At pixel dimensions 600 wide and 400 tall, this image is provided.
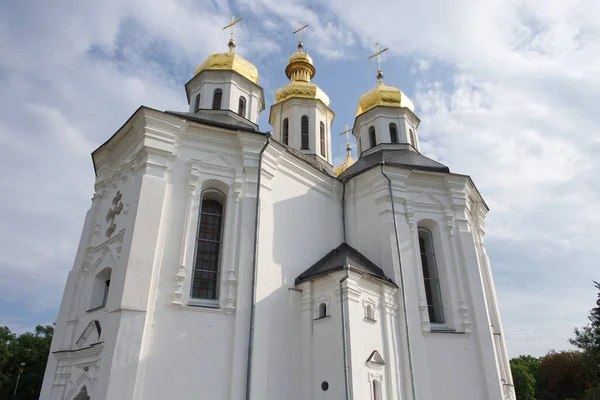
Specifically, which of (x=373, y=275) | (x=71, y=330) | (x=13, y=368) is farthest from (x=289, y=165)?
(x=13, y=368)

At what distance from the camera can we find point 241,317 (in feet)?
32.6

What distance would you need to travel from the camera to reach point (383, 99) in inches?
729

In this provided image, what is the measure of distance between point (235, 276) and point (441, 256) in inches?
262

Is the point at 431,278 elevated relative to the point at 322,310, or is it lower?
elevated

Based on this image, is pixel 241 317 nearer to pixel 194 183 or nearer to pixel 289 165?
pixel 194 183

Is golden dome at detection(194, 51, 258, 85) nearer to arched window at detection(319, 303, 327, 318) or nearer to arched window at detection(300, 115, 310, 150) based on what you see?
arched window at detection(300, 115, 310, 150)

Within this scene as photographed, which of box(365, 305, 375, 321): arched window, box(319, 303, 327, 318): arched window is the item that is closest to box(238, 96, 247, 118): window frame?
box(319, 303, 327, 318): arched window

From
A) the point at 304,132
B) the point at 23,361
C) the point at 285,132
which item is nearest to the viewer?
the point at 304,132

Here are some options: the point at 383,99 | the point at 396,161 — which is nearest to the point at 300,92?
the point at 383,99

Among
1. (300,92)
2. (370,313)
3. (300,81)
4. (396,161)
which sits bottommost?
(370,313)

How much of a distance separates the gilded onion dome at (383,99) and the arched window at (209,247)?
9.38 meters

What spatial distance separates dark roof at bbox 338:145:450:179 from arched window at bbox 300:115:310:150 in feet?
9.46

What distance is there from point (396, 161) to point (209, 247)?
7.52 metres

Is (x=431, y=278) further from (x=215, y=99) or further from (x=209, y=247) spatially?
(x=215, y=99)
